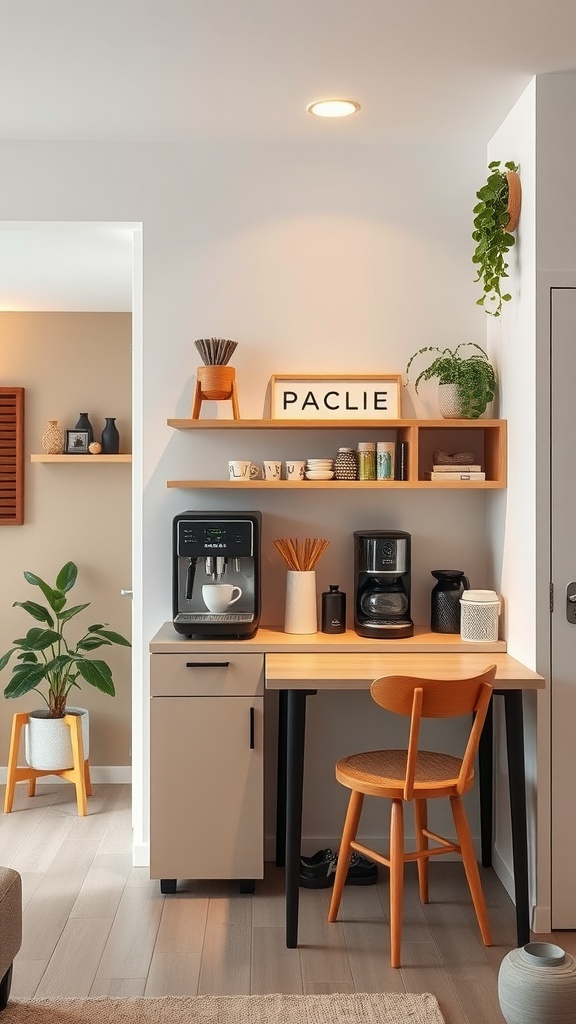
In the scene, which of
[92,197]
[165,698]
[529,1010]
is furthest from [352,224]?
[529,1010]

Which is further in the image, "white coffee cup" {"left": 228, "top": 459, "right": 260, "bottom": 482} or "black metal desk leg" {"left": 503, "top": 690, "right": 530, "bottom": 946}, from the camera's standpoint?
"white coffee cup" {"left": 228, "top": 459, "right": 260, "bottom": 482}

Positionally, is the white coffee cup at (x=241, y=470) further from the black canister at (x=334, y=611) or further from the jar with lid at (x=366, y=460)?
the black canister at (x=334, y=611)

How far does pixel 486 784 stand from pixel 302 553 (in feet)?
3.50

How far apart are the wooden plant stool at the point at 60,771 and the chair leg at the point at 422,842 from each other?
1705 mm

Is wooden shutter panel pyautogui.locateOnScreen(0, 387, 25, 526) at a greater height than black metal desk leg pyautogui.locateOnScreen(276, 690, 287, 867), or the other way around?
wooden shutter panel pyautogui.locateOnScreen(0, 387, 25, 526)

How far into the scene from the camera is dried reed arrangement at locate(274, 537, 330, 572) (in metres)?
3.57

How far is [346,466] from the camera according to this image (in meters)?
3.53

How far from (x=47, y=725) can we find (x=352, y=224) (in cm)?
258

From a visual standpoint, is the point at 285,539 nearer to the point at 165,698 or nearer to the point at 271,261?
the point at 165,698

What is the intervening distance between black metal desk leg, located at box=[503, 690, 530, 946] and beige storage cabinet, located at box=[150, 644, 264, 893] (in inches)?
32.6

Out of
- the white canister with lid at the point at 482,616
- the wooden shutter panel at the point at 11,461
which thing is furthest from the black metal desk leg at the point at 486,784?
the wooden shutter panel at the point at 11,461

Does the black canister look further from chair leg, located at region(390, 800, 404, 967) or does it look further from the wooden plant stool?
the wooden plant stool

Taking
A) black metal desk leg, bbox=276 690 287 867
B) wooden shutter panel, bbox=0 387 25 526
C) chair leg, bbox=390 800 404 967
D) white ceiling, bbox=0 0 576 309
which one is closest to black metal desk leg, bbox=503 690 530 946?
chair leg, bbox=390 800 404 967

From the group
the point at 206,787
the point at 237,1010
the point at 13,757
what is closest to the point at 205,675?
the point at 206,787
